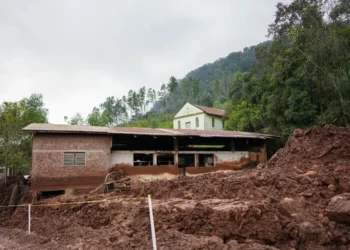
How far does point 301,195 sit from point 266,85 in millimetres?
20959

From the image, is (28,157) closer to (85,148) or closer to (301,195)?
(85,148)

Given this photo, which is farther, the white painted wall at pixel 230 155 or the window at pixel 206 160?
the window at pixel 206 160

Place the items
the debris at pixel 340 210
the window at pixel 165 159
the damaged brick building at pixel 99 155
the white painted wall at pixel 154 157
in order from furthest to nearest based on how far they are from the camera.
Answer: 1. the window at pixel 165 159
2. the white painted wall at pixel 154 157
3. the damaged brick building at pixel 99 155
4. the debris at pixel 340 210

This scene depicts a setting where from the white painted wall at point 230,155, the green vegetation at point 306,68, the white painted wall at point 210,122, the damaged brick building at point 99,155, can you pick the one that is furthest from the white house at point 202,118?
the damaged brick building at point 99,155

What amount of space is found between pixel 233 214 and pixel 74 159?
42.6ft

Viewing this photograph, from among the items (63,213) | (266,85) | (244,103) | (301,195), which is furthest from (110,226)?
(244,103)

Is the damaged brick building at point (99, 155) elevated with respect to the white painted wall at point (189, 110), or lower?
lower

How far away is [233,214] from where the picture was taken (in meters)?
8.12

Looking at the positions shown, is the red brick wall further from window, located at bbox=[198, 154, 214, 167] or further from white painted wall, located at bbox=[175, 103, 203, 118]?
white painted wall, located at bbox=[175, 103, 203, 118]

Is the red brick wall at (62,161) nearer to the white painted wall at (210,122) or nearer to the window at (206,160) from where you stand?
the window at (206,160)

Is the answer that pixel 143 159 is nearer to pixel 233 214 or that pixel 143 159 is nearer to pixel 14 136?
pixel 14 136

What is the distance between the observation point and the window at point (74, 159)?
18469 millimetres

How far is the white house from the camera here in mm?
45562

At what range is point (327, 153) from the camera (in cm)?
1299
